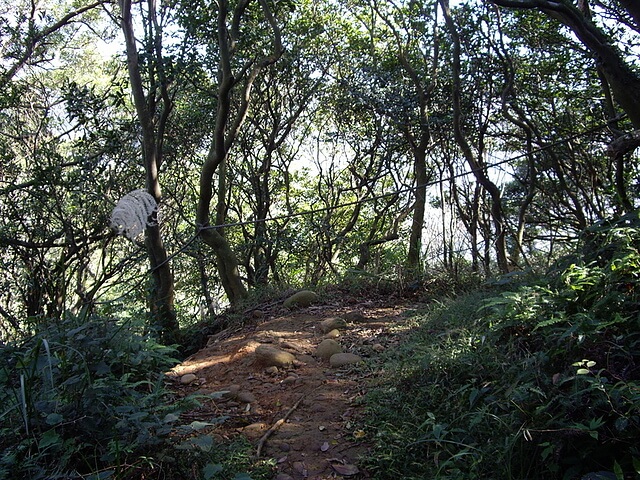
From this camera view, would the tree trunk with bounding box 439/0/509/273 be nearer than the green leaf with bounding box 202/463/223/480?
No

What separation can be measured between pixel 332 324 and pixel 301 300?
972mm

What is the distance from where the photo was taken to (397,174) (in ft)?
29.6

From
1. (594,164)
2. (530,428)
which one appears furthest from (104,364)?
(594,164)

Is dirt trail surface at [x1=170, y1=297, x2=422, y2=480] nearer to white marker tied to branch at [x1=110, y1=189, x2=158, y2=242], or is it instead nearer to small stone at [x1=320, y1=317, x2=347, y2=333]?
small stone at [x1=320, y1=317, x2=347, y2=333]

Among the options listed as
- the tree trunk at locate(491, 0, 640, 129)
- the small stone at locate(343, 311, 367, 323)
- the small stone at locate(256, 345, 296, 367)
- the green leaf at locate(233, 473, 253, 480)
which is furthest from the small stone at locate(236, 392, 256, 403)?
the tree trunk at locate(491, 0, 640, 129)

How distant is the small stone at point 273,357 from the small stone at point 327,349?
0.24 metres

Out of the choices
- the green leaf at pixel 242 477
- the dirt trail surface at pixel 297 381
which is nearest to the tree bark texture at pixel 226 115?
the dirt trail surface at pixel 297 381

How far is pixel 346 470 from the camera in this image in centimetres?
258

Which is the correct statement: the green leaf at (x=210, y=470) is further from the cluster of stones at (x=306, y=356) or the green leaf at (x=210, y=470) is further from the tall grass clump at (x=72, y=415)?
the cluster of stones at (x=306, y=356)

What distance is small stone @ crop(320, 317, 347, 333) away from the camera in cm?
479

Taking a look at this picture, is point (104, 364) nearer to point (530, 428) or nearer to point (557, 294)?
point (530, 428)

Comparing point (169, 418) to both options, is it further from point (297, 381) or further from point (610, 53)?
point (610, 53)

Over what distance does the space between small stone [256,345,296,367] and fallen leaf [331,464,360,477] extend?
140 cm

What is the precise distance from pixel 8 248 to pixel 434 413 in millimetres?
7509
